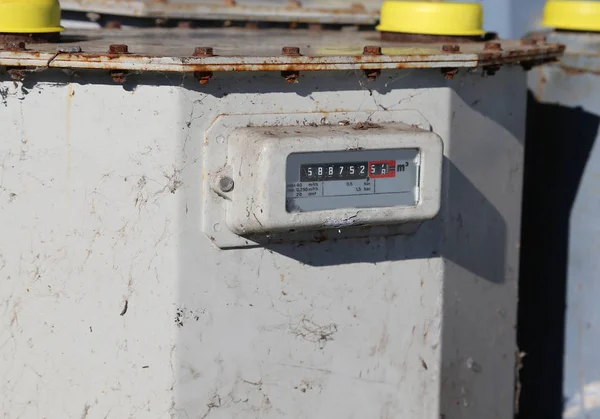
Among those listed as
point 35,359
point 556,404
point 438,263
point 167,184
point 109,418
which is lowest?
point 556,404

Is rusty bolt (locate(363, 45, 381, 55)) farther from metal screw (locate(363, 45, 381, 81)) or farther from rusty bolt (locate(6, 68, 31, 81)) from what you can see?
rusty bolt (locate(6, 68, 31, 81))

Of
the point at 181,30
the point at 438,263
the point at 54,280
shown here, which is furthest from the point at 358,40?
the point at 54,280

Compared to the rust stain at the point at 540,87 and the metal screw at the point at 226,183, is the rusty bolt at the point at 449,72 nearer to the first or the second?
the metal screw at the point at 226,183

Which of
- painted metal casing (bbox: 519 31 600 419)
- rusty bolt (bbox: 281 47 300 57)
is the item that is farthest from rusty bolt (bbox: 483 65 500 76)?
painted metal casing (bbox: 519 31 600 419)

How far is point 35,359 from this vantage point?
5.26 ft

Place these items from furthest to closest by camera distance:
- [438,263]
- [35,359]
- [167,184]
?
[438,263] → [35,359] → [167,184]

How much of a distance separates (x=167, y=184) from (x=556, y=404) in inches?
57.1

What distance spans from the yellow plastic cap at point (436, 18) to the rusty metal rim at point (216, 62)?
0.35m

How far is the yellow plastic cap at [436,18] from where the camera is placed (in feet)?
6.36

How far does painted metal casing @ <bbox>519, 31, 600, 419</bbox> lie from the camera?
224 cm

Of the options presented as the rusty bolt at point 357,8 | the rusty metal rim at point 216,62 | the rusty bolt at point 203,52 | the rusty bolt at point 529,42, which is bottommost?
the rusty metal rim at point 216,62

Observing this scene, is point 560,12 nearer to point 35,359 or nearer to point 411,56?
point 411,56

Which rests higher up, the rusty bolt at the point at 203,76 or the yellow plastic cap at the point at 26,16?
the yellow plastic cap at the point at 26,16

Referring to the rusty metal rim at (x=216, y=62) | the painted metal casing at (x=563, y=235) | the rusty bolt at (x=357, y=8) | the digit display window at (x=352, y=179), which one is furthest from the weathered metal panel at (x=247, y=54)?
the rusty bolt at (x=357, y=8)
